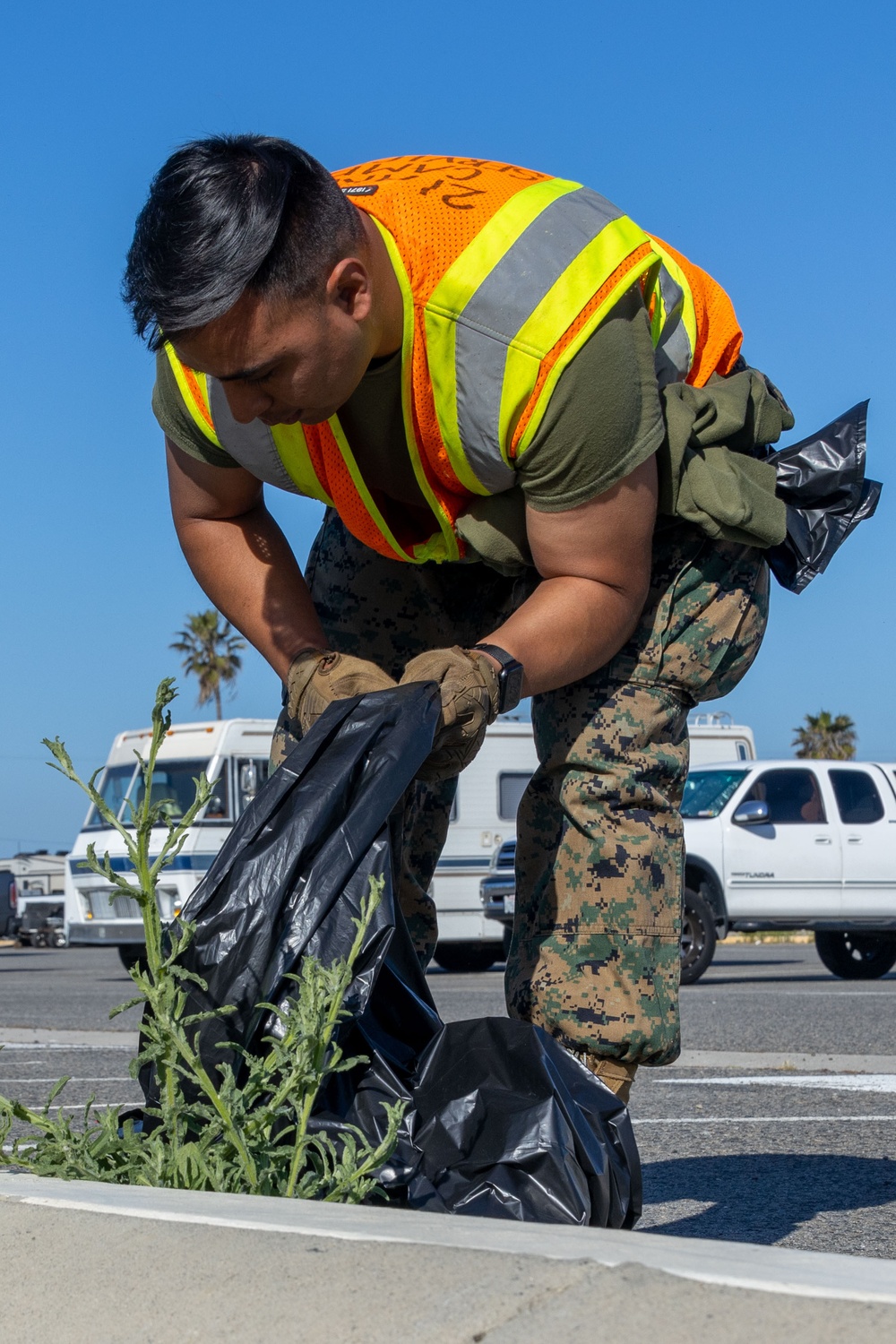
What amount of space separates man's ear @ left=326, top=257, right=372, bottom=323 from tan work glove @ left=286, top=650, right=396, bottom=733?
53 cm

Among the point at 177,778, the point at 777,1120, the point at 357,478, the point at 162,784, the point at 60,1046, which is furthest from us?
the point at 162,784

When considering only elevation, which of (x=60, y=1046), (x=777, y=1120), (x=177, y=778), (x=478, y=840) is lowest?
(x=60, y=1046)

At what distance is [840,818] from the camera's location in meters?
13.7

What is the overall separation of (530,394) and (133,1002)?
3.39ft

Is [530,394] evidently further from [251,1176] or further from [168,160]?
[251,1176]

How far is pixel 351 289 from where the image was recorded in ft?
7.36

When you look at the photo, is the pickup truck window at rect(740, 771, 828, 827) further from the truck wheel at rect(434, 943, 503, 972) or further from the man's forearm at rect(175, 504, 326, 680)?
the man's forearm at rect(175, 504, 326, 680)

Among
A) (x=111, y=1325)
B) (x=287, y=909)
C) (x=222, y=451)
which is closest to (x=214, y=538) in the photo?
(x=222, y=451)

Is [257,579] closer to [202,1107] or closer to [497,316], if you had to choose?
[497,316]

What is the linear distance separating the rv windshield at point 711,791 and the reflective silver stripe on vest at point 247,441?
36.7 feet

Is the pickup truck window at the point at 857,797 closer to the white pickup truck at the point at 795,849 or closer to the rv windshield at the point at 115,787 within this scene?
the white pickup truck at the point at 795,849

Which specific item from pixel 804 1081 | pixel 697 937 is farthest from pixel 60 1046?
pixel 697 937

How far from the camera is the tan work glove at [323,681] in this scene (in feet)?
7.85

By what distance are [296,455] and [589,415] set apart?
1.67 feet
